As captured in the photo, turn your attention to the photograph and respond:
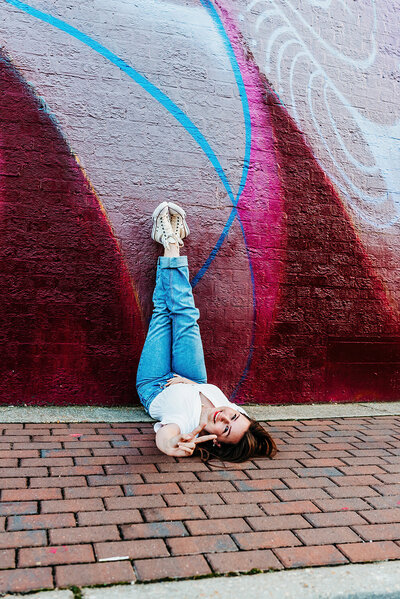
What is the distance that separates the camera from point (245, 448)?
3178 millimetres

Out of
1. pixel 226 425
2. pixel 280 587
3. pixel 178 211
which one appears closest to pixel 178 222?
pixel 178 211

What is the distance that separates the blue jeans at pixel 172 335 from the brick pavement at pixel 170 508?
1.38 feet

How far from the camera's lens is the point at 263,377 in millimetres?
4418

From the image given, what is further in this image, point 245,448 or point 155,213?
point 155,213

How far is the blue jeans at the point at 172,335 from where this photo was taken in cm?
388

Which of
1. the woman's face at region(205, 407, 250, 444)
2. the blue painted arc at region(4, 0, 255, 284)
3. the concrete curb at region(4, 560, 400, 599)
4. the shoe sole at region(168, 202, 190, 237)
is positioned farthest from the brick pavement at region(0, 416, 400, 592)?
the blue painted arc at region(4, 0, 255, 284)

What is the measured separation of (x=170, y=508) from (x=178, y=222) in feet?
6.75

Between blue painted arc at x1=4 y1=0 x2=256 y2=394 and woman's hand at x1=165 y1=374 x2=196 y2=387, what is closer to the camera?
woman's hand at x1=165 y1=374 x2=196 y2=387

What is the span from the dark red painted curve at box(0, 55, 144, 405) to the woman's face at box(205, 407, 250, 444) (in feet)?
3.50

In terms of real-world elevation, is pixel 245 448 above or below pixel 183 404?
below

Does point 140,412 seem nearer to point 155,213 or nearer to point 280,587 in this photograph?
point 155,213

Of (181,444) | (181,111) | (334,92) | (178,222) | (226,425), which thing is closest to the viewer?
(181,444)

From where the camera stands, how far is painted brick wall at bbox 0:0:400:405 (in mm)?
3865

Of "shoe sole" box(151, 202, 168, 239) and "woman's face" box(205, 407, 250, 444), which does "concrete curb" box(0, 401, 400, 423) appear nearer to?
"woman's face" box(205, 407, 250, 444)
